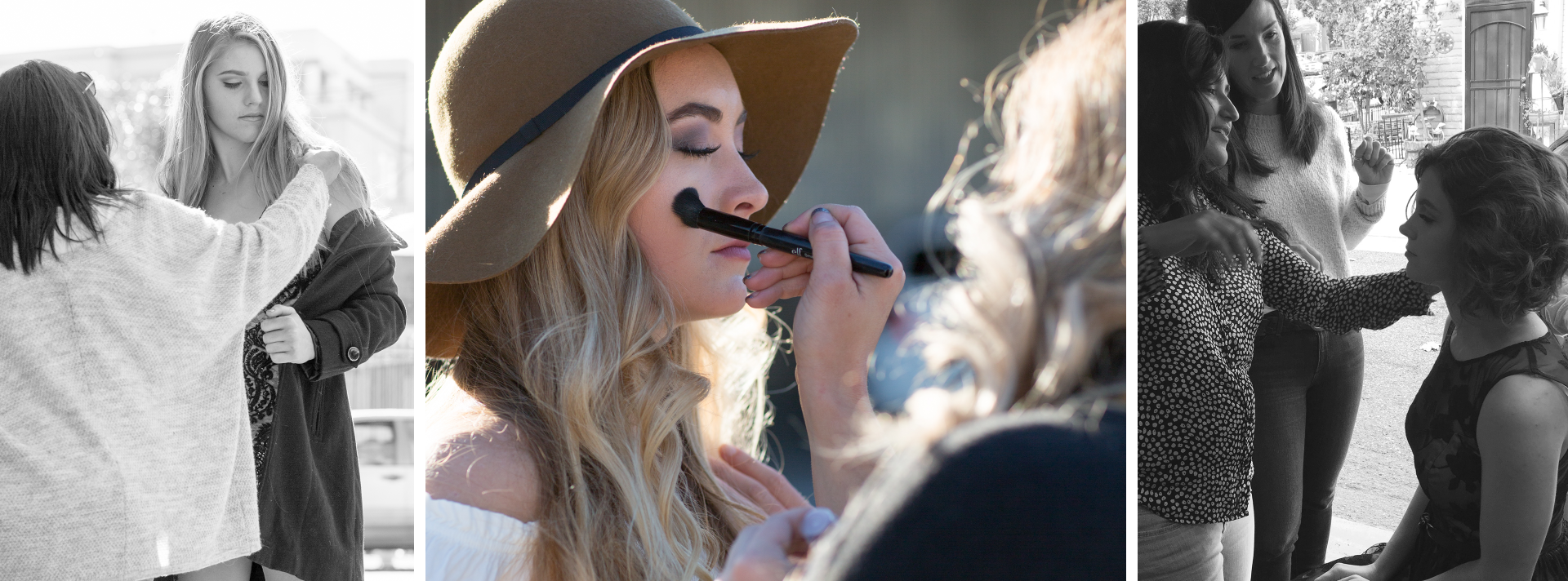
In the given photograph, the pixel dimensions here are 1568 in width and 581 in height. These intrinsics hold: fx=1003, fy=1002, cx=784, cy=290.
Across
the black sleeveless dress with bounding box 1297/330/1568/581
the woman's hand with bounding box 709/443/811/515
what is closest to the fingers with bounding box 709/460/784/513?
the woman's hand with bounding box 709/443/811/515

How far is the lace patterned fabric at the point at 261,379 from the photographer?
3.76ft

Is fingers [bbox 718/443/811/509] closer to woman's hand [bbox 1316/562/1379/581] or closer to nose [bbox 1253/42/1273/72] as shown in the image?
woman's hand [bbox 1316/562/1379/581]

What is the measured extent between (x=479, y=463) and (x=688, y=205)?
36 centimetres

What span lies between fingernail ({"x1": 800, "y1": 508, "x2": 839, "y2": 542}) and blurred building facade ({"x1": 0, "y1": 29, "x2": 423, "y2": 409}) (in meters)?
0.55

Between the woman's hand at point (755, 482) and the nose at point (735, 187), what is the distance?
40 cm

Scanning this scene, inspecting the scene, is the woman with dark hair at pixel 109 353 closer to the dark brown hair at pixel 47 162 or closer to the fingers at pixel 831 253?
the dark brown hair at pixel 47 162

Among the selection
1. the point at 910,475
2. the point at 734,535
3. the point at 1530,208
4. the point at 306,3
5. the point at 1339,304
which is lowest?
the point at 734,535

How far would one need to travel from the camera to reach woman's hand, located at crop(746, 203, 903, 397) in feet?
3.88

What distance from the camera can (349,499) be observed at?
122cm

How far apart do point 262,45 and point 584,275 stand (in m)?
0.47

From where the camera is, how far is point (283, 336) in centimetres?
114

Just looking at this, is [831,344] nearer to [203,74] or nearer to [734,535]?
[734,535]

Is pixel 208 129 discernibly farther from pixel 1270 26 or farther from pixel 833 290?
pixel 1270 26

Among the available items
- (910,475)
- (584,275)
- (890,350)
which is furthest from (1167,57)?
(910,475)
